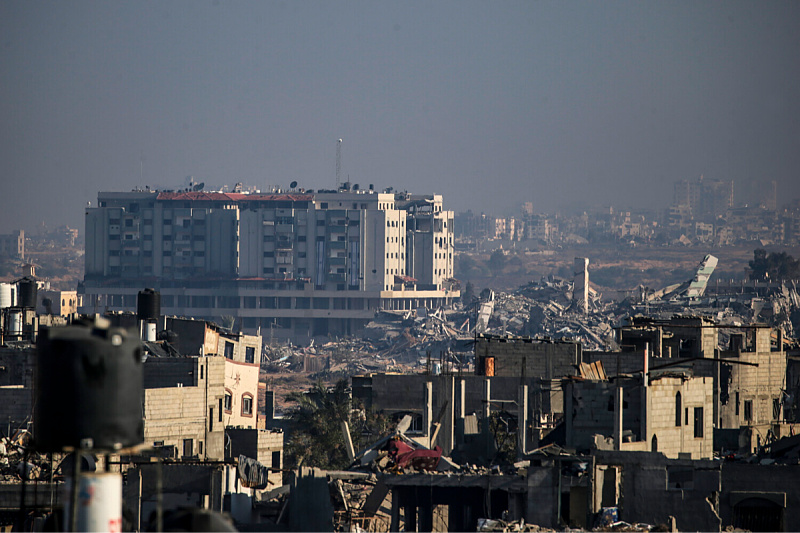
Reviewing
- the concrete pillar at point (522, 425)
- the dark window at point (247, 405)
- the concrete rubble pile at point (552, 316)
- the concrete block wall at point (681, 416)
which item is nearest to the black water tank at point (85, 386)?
the concrete block wall at point (681, 416)

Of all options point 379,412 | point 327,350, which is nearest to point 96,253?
point 327,350

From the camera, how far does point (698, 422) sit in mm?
36438

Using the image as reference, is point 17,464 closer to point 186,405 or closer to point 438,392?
point 186,405

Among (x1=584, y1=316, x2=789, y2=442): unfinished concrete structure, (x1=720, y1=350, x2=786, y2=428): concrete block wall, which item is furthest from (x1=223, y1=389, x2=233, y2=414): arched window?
(x1=720, y1=350, x2=786, y2=428): concrete block wall

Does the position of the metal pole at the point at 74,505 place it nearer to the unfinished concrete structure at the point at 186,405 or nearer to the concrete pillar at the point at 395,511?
the concrete pillar at the point at 395,511

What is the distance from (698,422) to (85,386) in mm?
27269

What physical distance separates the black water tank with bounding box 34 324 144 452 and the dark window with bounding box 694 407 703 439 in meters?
26.7

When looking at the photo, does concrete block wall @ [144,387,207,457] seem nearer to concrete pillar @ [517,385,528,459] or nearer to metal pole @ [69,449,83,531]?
concrete pillar @ [517,385,528,459]

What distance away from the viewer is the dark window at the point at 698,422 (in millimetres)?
36219

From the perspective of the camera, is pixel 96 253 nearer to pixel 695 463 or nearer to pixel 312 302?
pixel 312 302

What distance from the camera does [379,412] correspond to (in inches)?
2088

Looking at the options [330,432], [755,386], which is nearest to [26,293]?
[330,432]

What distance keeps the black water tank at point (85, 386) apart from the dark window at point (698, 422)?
87.5ft

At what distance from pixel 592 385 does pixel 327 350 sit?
419ft
